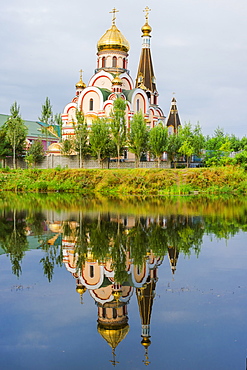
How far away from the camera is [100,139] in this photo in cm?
3102

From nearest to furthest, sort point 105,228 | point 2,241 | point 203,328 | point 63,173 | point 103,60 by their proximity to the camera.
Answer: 1. point 203,328
2. point 2,241
3. point 105,228
4. point 63,173
5. point 103,60

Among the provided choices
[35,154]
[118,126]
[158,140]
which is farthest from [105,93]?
[35,154]

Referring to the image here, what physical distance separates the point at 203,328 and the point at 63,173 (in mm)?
23346

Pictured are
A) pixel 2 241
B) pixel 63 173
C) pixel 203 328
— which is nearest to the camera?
pixel 203 328

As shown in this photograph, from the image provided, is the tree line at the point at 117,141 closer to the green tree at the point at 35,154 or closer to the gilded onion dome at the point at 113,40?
the green tree at the point at 35,154

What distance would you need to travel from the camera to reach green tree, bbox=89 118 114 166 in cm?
3098

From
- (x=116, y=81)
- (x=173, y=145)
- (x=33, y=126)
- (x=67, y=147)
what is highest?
(x=116, y=81)

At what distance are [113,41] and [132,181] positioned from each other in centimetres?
1736

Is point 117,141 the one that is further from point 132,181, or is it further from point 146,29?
point 146,29

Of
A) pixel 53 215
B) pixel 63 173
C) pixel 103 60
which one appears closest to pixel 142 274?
pixel 53 215

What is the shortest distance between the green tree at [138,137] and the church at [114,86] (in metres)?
3.63

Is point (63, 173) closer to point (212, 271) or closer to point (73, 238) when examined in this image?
point (73, 238)

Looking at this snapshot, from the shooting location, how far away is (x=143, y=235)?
10.2m

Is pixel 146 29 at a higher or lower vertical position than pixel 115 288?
higher
